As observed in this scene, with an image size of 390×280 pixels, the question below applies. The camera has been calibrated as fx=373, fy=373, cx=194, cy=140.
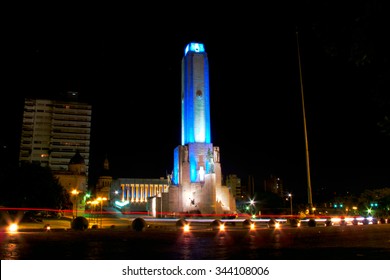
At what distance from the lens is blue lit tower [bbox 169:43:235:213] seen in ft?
235

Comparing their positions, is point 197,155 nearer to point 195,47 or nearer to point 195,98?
point 195,98

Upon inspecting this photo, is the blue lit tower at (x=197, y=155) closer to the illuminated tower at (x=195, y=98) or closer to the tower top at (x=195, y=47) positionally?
the illuminated tower at (x=195, y=98)

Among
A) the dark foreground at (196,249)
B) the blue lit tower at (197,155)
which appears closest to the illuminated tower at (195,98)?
the blue lit tower at (197,155)

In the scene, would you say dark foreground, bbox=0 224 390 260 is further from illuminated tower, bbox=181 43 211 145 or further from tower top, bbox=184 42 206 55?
tower top, bbox=184 42 206 55

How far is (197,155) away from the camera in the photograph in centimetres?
7450

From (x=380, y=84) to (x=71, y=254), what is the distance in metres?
10.4

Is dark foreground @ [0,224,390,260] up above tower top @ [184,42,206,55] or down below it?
below

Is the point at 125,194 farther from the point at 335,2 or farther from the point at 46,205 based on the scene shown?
the point at 335,2

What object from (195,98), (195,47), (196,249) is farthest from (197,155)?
(196,249)

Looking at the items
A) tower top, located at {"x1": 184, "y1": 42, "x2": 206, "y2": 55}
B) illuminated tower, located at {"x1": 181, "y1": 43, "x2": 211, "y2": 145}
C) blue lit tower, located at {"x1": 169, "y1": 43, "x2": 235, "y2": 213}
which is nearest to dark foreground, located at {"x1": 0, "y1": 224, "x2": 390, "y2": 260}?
blue lit tower, located at {"x1": 169, "y1": 43, "x2": 235, "y2": 213}

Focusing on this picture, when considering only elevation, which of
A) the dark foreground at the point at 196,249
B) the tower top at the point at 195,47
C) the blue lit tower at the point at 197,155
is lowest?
the dark foreground at the point at 196,249

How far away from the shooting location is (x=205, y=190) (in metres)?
71.1

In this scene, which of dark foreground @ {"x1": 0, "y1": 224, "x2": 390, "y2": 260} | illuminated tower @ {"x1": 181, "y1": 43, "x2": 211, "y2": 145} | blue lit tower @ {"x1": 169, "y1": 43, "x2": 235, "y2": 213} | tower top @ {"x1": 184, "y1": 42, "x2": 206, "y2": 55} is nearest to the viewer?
dark foreground @ {"x1": 0, "y1": 224, "x2": 390, "y2": 260}

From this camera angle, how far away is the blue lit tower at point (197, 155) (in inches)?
2815
